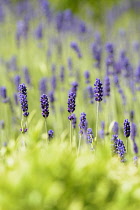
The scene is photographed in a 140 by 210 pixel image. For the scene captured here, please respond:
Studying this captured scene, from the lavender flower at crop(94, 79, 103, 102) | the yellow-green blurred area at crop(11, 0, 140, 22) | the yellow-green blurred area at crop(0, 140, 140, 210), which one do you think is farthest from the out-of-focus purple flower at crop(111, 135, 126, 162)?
the yellow-green blurred area at crop(11, 0, 140, 22)

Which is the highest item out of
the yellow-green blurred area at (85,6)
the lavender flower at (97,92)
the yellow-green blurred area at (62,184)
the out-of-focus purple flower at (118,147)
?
the yellow-green blurred area at (85,6)

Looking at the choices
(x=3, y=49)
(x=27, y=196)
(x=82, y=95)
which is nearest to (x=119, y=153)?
(x=27, y=196)

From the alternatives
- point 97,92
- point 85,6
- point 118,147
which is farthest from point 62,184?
point 85,6

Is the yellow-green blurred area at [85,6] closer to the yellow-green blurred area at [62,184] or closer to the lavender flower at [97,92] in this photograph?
the lavender flower at [97,92]

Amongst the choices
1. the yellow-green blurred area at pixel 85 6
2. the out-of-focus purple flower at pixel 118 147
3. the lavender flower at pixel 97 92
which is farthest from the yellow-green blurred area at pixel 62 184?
Answer: the yellow-green blurred area at pixel 85 6

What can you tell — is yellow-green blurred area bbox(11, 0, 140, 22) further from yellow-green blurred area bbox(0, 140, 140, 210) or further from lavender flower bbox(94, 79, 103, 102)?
yellow-green blurred area bbox(0, 140, 140, 210)

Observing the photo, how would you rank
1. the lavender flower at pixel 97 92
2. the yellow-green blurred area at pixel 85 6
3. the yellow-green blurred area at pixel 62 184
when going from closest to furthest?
1. the yellow-green blurred area at pixel 62 184
2. the lavender flower at pixel 97 92
3. the yellow-green blurred area at pixel 85 6

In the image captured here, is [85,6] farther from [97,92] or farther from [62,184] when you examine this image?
[62,184]

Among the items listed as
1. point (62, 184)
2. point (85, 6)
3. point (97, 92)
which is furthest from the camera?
point (85, 6)
